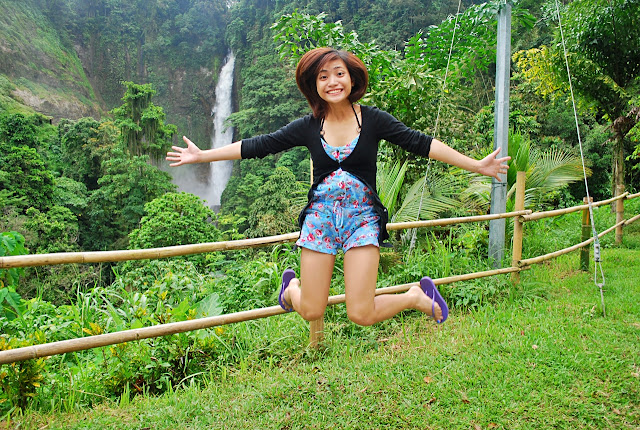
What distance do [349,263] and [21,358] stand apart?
1.70 m

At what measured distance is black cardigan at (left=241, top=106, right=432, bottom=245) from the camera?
2.07 meters

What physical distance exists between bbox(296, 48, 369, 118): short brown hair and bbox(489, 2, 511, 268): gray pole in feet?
8.00

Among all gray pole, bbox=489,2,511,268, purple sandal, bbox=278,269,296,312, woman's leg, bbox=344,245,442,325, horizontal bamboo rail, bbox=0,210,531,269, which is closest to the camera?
woman's leg, bbox=344,245,442,325

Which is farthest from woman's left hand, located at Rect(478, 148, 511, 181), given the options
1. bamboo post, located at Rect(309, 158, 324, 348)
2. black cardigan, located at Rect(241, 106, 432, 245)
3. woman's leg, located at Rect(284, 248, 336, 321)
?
bamboo post, located at Rect(309, 158, 324, 348)

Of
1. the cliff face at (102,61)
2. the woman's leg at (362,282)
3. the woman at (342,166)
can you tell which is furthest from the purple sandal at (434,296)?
the cliff face at (102,61)

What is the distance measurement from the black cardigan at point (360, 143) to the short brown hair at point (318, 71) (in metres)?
0.07

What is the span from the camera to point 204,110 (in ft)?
138

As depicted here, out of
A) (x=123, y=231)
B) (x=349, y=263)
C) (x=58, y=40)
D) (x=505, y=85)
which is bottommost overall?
(x=123, y=231)

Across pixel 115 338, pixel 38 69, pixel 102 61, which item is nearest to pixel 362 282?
pixel 115 338

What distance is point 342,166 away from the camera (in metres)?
2.07

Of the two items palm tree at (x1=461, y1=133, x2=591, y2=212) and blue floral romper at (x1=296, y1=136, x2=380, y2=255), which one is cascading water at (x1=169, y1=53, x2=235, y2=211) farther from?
blue floral romper at (x1=296, y1=136, x2=380, y2=255)

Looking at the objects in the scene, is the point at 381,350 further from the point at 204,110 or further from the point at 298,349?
the point at 204,110

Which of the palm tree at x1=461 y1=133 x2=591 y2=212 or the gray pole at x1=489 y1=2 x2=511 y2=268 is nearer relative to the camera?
the gray pole at x1=489 y1=2 x2=511 y2=268

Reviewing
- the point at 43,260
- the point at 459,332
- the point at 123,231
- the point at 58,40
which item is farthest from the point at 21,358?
the point at 58,40
